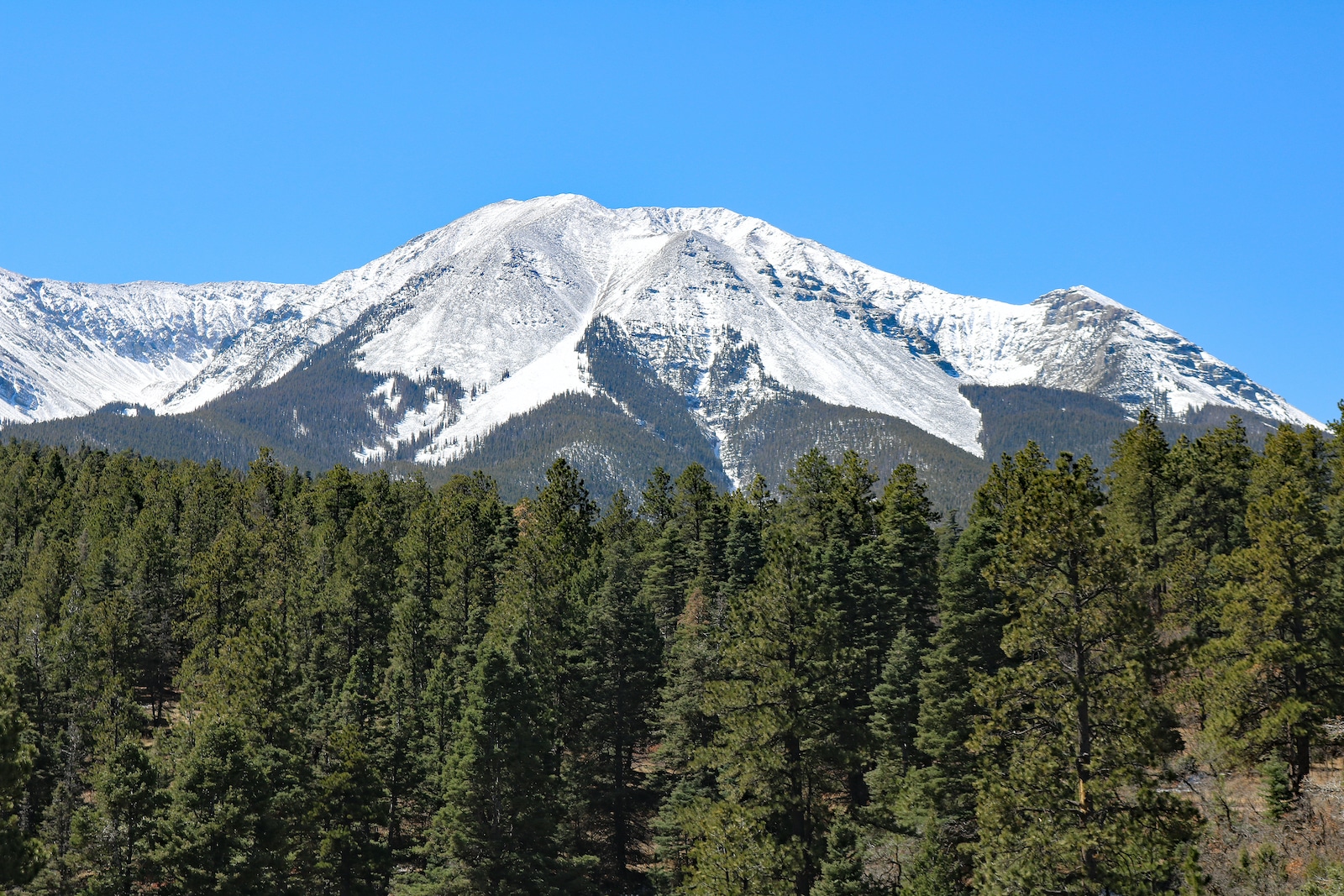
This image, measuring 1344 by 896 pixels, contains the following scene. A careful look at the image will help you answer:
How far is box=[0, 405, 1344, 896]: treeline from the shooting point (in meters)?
26.3

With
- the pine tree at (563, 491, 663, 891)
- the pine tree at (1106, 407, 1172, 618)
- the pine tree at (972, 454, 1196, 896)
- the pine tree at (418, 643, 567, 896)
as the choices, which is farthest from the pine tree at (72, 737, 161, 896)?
the pine tree at (1106, 407, 1172, 618)

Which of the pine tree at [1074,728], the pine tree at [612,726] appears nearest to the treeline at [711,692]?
the pine tree at [1074,728]

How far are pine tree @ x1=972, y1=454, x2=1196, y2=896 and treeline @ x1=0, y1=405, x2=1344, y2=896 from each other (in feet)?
0.31

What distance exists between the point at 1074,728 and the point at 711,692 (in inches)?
643

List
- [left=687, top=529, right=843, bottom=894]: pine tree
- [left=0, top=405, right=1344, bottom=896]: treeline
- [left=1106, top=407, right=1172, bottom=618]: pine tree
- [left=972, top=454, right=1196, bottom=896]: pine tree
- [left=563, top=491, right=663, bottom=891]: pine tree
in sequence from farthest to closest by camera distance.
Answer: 1. [left=1106, top=407, right=1172, bottom=618]: pine tree
2. [left=563, top=491, right=663, bottom=891]: pine tree
3. [left=687, top=529, right=843, bottom=894]: pine tree
4. [left=0, top=405, right=1344, bottom=896]: treeline
5. [left=972, top=454, right=1196, bottom=896]: pine tree

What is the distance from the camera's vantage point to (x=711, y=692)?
129 feet

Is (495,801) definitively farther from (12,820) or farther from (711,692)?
(12,820)

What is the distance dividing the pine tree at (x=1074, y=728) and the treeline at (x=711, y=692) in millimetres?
95

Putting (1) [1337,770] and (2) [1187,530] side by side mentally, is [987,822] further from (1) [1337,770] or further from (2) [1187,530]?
(2) [1187,530]

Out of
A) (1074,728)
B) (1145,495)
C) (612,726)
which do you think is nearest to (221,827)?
(612,726)

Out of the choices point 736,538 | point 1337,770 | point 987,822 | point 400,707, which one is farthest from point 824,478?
point 987,822

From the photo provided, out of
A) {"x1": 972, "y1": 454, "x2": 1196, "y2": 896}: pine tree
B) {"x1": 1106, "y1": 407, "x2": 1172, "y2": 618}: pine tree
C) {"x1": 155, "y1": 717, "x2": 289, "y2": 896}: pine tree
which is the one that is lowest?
{"x1": 155, "y1": 717, "x2": 289, "y2": 896}: pine tree

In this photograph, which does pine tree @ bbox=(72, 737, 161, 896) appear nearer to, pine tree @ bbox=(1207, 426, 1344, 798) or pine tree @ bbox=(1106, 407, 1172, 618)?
pine tree @ bbox=(1207, 426, 1344, 798)

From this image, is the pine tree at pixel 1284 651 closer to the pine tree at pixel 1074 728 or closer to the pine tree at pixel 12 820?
the pine tree at pixel 1074 728
